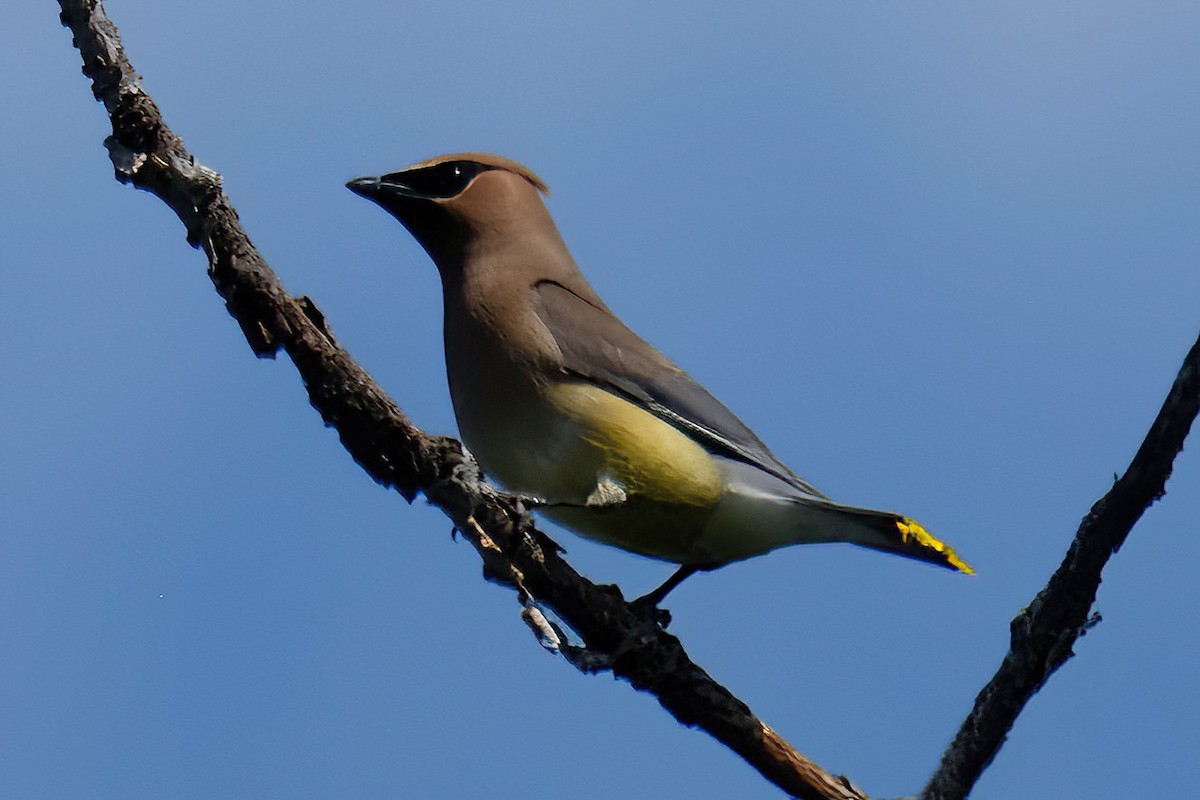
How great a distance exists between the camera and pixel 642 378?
4.18 metres

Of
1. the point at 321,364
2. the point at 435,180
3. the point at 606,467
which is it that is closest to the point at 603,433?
the point at 606,467

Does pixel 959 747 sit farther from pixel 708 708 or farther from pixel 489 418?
pixel 489 418

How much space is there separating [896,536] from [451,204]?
1.88 m

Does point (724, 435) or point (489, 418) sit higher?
point (724, 435)

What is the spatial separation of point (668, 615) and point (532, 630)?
553mm

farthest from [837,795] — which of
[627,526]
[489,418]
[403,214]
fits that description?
[403,214]

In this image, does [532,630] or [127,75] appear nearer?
[127,75]

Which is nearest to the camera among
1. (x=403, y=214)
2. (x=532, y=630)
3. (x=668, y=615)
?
(x=532, y=630)

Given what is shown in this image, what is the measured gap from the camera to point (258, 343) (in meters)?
3.02

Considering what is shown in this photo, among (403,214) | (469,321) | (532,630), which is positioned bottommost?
(532,630)

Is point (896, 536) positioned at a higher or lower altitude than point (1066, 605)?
higher

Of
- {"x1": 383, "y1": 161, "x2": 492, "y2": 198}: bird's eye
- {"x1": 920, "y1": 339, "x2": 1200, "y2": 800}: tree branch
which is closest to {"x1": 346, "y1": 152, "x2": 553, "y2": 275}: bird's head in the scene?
{"x1": 383, "y1": 161, "x2": 492, "y2": 198}: bird's eye

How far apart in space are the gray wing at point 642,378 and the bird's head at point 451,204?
314 mm

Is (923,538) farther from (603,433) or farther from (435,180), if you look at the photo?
(435,180)
